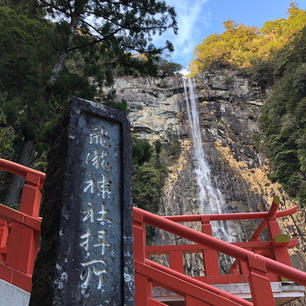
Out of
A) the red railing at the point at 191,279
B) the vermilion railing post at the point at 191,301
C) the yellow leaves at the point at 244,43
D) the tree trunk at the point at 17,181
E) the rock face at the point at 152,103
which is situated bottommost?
the vermilion railing post at the point at 191,301

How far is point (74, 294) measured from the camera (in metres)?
1.26

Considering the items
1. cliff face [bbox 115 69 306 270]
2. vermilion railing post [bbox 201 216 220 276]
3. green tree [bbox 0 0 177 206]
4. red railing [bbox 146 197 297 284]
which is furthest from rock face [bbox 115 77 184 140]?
vermilion railing post [bbox 201 216 220 276]

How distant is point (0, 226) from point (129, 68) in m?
3.94

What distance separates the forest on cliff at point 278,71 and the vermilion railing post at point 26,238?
12822mm

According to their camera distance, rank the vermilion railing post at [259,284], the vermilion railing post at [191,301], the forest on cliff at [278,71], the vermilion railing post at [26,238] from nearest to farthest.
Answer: the vermilion railing post at [259,284]
the vermilion railing post at [191,301]
the vermilion railing post at [26,238]
the forest on cliff at [278,71]

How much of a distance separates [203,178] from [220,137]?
366 cm

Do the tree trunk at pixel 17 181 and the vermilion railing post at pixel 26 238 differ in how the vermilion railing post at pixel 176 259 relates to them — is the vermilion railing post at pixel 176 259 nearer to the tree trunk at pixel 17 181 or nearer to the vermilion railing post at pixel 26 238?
the vermilion railing post at pixel 26 238

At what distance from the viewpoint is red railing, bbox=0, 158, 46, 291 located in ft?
5.67

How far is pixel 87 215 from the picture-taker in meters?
1.49

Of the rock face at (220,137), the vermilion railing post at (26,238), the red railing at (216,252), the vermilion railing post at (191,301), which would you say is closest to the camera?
the vermilion railing post at (191,301)

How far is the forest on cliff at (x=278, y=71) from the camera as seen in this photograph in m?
13.8

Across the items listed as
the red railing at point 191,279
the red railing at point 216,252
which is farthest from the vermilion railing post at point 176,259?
the red railing at point 191,279

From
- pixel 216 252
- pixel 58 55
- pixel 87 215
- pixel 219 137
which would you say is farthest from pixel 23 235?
pixel 219 137

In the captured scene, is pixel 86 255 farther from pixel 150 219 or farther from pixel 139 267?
pixel 150 219
